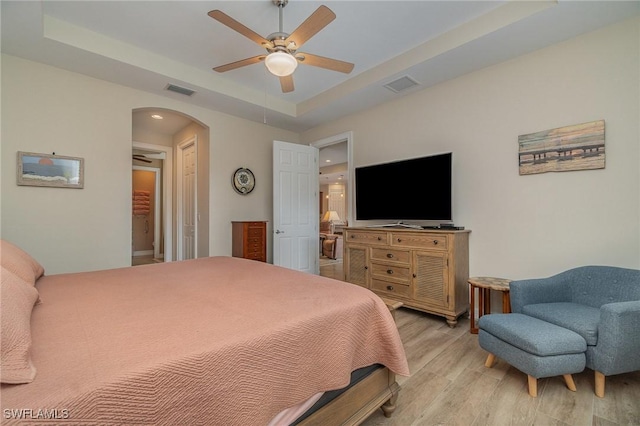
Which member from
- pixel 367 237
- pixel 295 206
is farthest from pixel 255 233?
pixel 367 237

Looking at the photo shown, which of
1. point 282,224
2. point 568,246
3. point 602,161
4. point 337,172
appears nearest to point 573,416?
point 568,246

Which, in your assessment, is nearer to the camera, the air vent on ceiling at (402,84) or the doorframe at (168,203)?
the air vent on ceiling at (402,84)

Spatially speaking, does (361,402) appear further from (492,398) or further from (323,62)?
(323,62)

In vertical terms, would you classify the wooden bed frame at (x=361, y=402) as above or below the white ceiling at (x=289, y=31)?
below

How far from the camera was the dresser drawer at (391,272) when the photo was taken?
3.11 m

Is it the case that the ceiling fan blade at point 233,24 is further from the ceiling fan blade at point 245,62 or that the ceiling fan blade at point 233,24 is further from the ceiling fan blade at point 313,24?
the ceiling fan blade at point 313,24

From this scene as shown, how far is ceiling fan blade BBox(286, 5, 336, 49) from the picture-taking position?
5.83 feet

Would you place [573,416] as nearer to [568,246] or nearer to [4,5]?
[568,246]

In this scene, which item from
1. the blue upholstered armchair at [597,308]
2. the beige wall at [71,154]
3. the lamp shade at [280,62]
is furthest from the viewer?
the beige wall at [71,154]

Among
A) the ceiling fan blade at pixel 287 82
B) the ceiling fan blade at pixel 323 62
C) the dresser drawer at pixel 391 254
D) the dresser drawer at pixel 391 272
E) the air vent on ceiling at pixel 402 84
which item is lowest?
the dresser drawer at pixel 391 272

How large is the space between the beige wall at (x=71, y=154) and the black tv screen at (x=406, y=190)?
2.71 m

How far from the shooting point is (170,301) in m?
1.31

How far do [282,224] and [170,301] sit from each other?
10.0 ft

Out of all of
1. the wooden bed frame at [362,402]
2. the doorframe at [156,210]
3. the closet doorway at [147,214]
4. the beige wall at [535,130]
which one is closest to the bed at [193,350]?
the wooden bed frame at [362,402]
